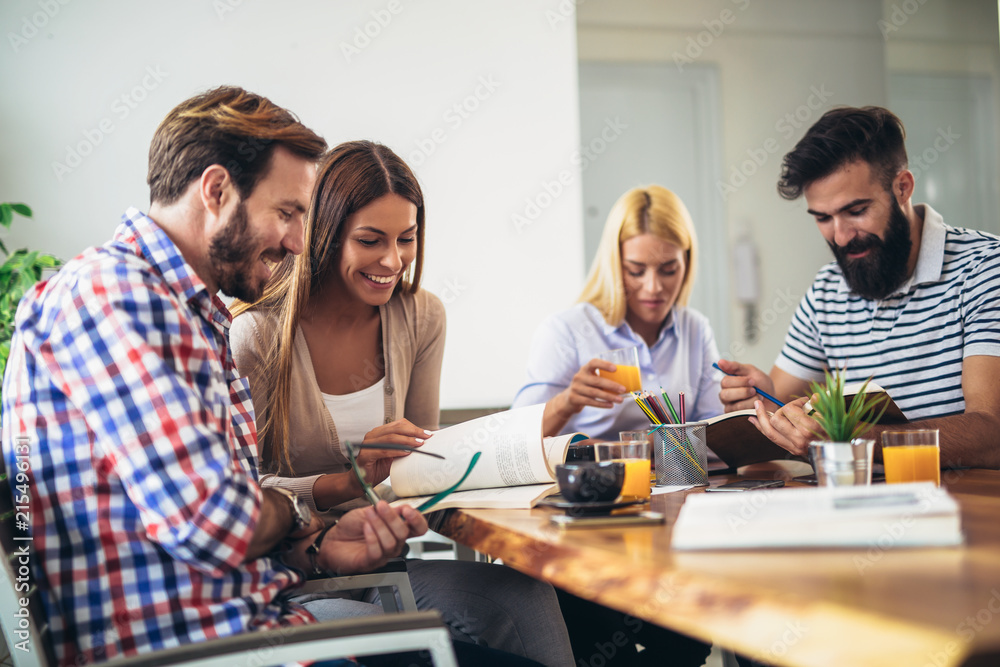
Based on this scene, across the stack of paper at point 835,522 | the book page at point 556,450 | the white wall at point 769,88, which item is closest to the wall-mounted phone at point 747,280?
the white wall at point 769,88

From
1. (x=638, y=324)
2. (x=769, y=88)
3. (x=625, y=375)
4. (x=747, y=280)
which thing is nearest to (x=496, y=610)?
(x=625, y=375)

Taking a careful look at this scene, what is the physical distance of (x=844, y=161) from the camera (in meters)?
1.92

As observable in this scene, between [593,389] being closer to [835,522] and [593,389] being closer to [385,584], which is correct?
[385,584]

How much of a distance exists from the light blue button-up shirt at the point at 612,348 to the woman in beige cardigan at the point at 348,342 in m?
0.55

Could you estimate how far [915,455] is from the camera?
3.72 feet

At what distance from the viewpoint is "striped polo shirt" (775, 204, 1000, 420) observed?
1.77 m

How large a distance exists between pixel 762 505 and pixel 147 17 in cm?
310

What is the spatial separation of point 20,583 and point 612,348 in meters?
1.82

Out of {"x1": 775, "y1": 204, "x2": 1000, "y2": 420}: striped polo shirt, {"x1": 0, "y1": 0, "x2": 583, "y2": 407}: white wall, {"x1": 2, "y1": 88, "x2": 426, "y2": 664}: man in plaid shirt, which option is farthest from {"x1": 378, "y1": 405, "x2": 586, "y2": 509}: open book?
{"x1": 0, "y1": 0, "x2": 583, "y2": 407}: white wall

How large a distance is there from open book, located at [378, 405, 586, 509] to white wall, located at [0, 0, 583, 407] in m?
1.82

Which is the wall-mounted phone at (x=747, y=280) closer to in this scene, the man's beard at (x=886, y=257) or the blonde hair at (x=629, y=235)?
the blonde hair at (x=629, y=235)

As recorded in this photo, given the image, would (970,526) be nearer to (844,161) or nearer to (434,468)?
(434,468)

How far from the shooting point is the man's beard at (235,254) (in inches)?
45.9

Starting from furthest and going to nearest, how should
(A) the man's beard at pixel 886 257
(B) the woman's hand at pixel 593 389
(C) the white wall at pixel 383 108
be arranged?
(C) the white wall at pixel 383 108 < (A) the man's beard at pixel 886 257 < (B) the woman's hand at pixel 593 389
